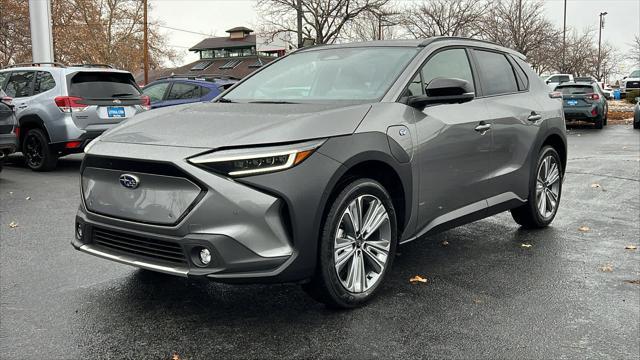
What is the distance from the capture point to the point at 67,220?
20.9ft

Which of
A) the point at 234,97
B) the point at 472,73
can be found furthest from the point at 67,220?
the point at 472,73

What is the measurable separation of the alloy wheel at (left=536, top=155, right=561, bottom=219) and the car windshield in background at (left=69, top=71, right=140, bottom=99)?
7134 mm

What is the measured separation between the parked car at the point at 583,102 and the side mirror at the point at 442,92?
58.4 feet

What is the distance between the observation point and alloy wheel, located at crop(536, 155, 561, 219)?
19.0ft

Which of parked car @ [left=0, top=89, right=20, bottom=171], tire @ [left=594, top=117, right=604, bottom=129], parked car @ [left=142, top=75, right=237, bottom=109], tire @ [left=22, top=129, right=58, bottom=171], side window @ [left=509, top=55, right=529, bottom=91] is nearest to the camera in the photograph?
side window @ [left=509, top=55, right=529, bottom=91]

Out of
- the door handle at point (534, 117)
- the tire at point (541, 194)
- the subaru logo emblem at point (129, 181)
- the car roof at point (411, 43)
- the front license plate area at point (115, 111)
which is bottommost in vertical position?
the tire at point (541, 194)

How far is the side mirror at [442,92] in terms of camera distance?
4039 mm

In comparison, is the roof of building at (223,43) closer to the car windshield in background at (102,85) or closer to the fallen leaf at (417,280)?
the car windshield in background at (102,85)

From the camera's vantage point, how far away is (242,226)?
124 inches

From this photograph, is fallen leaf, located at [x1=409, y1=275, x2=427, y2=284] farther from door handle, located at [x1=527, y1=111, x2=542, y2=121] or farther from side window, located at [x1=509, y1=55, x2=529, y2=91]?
side window, located at [x1=509, y1=55, x2=529, y2=91]

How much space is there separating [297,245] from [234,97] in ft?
6.27

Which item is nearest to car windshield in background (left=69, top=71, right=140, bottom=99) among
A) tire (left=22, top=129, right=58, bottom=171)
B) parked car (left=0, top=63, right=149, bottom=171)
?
parked car (left=0, top=63, right=149, bottom=171)

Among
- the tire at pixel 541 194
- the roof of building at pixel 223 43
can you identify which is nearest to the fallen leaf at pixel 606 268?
the tire at pixel 541 194

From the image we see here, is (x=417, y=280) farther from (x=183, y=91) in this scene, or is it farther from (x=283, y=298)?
(x=183, y=91)
